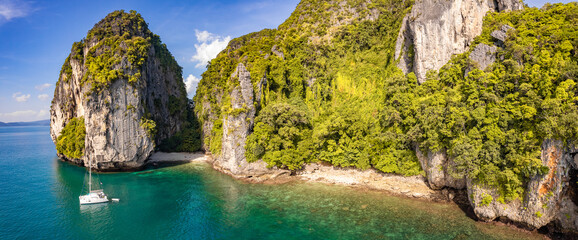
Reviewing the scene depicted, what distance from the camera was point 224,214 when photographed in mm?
28078

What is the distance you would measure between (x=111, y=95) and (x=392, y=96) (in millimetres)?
46320

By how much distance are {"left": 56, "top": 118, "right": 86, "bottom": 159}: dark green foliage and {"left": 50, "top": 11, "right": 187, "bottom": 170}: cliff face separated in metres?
0.40

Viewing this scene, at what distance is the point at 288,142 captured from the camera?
39844 mm

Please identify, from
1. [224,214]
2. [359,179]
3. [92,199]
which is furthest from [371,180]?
[92,199]

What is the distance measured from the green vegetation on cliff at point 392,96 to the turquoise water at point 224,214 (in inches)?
218

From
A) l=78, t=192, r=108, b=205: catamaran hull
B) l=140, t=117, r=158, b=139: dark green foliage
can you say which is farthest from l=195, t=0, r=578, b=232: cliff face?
l=78, t=192, r=108, b=205: catamaran hull

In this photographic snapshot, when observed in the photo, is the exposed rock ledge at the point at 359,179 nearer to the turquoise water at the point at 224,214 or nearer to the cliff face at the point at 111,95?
the turquoise water at the point at 224,214

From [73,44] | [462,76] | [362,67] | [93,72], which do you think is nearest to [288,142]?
[362,67]

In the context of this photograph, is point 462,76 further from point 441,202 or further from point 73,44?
point 73,44

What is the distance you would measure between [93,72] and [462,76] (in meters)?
56.2

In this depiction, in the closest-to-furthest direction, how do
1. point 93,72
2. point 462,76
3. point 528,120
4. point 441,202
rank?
point 528,120, point 441,202, point 462,76, point 93,72

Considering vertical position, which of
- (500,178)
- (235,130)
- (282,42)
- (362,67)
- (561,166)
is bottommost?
(500,178)

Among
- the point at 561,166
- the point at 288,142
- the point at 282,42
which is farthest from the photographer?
the point at 282,42

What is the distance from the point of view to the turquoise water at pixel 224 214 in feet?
77.4
